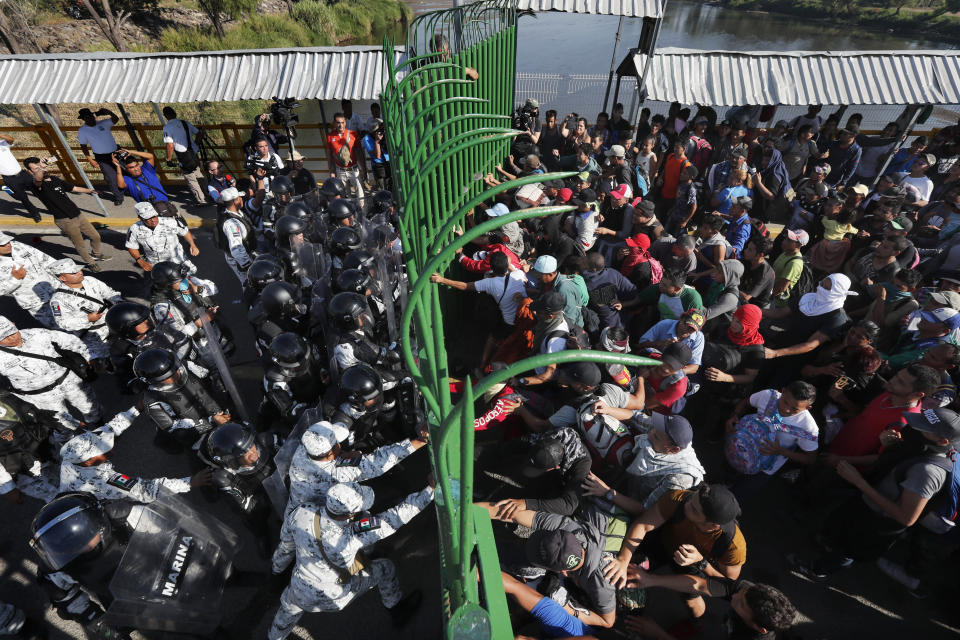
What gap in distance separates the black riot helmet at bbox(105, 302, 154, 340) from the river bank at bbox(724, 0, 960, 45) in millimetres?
52262

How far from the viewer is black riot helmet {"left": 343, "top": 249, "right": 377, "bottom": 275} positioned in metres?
4.35

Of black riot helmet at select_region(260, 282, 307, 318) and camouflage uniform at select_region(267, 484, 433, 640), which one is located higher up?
black riot helmet at select_region(260, 282, 307, 318)

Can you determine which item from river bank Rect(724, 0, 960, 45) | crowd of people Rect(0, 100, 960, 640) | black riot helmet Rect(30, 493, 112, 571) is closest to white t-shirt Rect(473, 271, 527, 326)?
crowd of people Rect(0, 100, 960, 640)

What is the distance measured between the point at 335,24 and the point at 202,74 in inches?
897

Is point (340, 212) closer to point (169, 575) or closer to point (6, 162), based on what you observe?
point (169, 575)

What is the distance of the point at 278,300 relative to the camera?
153 inches

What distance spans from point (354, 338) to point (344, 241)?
1400 millimetres

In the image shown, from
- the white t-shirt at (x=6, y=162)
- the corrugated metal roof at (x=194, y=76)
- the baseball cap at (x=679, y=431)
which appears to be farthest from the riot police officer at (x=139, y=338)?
the corrugated metal roof at (x=194, y=76)

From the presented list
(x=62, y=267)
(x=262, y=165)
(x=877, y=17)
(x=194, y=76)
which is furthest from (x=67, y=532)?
(x=877, y=17)

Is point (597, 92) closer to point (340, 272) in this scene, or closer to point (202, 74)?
point (202, 74)

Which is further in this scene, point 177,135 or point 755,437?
point 177,135

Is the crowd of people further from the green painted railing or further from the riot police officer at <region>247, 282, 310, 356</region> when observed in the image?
the green painted railing

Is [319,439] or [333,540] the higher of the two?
[319,439]

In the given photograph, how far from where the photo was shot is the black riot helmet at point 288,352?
11.0ft
